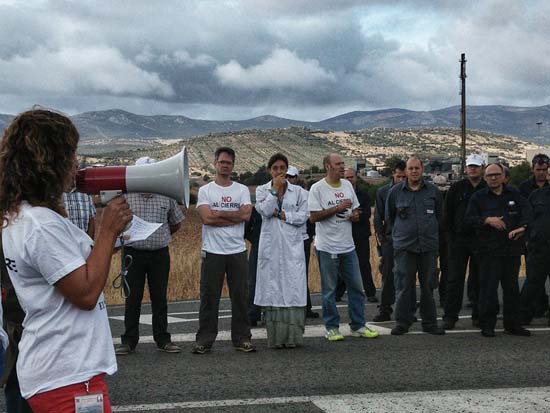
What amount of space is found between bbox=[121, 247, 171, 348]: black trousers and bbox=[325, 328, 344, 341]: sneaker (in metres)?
1.80

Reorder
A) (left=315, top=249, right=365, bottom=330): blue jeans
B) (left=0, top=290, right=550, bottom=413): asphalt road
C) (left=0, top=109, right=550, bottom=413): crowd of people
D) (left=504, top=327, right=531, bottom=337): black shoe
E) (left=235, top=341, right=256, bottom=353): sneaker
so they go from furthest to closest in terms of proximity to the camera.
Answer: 1. (left=504, top=327, right=531, bottom=337): black shoe
2. (left=315, top=249, right=365, bottom=330): blue jeans
3. (left=0, top=109, right=550, bottom=413): crowd of people
4. (left=235, top=341, right=256, bottom=353): sneaker
5. (left=0, top=290, right=550, bottom=413): asphalt road

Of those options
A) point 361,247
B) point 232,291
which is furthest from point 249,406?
point 361,247

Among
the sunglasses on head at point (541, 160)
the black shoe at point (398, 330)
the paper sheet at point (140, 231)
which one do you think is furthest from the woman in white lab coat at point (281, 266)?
the paper sheet at point (140, 231)

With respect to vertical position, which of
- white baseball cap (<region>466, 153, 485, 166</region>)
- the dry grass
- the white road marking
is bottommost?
the dry grass

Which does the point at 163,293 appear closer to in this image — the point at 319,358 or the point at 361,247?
the point at 319,358

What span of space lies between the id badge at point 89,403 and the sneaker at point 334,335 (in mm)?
6062

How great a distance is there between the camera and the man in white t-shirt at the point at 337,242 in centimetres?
916

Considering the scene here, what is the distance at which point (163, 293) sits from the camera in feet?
27.9

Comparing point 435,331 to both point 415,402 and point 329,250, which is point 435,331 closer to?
point 329,250

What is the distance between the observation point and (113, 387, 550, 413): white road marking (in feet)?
19.4

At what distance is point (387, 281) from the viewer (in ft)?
36.1

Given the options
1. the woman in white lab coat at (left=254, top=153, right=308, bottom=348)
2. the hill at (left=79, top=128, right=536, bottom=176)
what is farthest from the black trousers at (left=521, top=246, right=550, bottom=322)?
the hill at (left=79, top=128, right=536, bottom=176)

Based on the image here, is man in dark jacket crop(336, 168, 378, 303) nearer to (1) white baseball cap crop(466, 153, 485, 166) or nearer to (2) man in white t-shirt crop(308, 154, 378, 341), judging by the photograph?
(1) white baseball cap crop(466, 153, 485, 166)

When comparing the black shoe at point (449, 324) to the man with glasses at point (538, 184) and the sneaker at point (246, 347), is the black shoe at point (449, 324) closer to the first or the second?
the man with glasses at point (538, 184)
